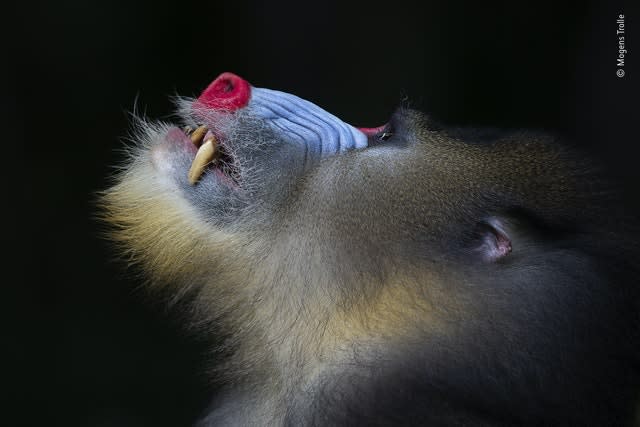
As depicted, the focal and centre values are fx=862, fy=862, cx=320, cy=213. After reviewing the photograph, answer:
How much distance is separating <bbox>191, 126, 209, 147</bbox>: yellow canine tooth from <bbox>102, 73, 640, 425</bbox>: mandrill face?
0.01m

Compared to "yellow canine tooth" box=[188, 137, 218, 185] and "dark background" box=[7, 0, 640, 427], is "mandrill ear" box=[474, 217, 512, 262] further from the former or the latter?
"dark background" box=[7, 0, 640, 427]

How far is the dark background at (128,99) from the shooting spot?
5254mm

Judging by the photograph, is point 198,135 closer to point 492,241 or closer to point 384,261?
point 384,261

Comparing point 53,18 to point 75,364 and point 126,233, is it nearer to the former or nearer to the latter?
point 75,364

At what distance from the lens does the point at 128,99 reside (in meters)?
5.44

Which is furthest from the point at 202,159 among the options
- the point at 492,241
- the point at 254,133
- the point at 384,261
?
the point at 492,241

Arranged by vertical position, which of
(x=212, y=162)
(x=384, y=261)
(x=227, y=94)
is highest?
(x=227, y=94)

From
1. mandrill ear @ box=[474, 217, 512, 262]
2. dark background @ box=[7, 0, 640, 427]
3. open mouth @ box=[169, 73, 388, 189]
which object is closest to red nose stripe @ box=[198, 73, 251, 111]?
open mouth @ box=[169, 73, 388, 189]

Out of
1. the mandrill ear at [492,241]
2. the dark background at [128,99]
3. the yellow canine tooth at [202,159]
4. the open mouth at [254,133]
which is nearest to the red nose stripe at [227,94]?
the open mouth at [254,133]

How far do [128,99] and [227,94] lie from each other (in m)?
3.13

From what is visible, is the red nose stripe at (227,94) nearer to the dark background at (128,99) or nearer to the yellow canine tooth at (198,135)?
the yellow canine tooth at (198,135)

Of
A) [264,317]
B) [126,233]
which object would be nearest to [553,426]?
[264,317]

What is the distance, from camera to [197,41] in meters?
5.52

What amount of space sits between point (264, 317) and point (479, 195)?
0.69 m
